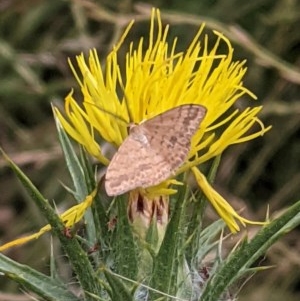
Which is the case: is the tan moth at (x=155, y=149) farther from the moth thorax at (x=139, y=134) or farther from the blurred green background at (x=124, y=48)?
the blurred green background at (x=124, y=48)

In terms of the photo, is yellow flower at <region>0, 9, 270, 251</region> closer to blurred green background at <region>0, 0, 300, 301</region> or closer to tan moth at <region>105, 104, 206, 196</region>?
tan moth at <region>105, 104, 206, 196</region>

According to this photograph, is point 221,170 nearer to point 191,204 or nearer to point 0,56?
point 0,56

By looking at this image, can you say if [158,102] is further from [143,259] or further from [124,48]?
[124,48]

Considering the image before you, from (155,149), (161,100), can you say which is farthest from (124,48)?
(155,149)

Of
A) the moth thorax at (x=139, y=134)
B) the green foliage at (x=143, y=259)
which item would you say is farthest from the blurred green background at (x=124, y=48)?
the moth thorax at (x=139, y=134)

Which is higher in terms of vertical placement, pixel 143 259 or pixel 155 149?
pixel 155 149

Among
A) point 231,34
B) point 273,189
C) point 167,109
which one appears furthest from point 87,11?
point 167,109
